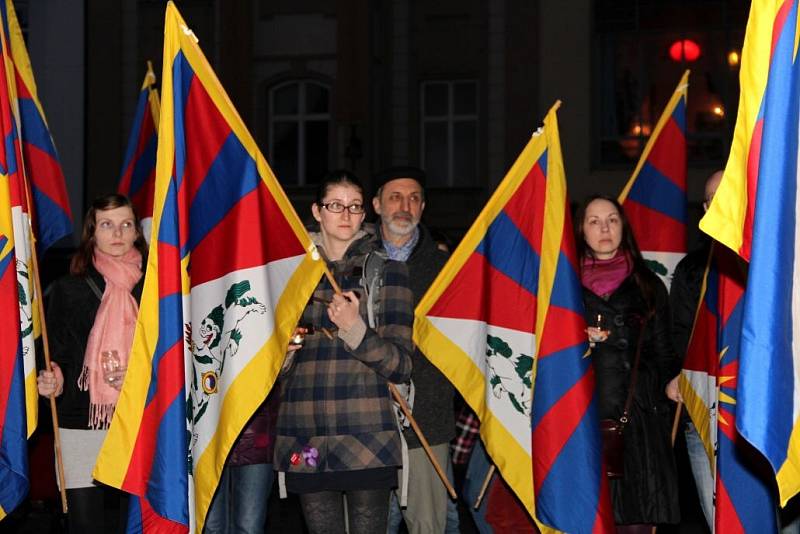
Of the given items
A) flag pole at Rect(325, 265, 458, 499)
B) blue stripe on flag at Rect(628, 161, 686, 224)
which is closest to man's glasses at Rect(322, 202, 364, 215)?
flag pole at Rect(325, 265, 458, 499)

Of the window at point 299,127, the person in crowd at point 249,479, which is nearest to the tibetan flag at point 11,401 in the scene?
the person in crowd at point 249,479

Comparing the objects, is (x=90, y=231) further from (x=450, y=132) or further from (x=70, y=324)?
(x=450, y=132)

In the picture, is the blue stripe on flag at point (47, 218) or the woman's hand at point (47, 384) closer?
the woman's hand at point (47, 384)

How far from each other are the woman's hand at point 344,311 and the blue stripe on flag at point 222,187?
0.65 meters

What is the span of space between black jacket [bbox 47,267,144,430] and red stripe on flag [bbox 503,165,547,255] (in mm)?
1936

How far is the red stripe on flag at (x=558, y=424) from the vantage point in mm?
6293

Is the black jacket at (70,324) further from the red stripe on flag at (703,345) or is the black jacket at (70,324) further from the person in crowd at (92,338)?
the red stripe on flag at (703,345)

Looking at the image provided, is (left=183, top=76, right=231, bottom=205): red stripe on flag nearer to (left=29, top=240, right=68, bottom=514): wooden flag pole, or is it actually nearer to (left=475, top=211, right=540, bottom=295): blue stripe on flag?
(left=29, top=240, right=68, bottom=514): wooden flag pole

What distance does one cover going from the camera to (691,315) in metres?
7.07

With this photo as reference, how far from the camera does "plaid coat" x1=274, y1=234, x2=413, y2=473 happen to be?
5.72 meters

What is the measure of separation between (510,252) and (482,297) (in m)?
0.28

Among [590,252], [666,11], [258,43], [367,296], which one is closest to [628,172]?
[666,11]

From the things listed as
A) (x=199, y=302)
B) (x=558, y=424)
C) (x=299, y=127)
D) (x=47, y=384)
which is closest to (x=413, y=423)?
(x=558, y=424)

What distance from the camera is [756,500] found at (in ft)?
18.1
